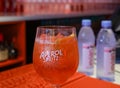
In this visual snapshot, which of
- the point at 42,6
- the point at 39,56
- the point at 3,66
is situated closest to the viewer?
the point at 39,56

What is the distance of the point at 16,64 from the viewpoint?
5.82ft

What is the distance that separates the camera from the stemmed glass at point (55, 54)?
0.47m

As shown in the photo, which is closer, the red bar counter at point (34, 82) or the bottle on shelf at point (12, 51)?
the red bar counter at point (34, 82)

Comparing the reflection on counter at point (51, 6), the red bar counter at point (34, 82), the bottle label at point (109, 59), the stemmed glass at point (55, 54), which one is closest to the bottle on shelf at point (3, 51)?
the reflection on counter at point (51, 6)

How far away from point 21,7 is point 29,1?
9cm

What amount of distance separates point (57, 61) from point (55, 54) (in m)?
0.02

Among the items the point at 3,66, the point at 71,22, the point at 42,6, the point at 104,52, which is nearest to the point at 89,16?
the point at 71,22

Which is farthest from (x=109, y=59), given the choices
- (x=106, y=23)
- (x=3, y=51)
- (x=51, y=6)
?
(x=51, y=6)

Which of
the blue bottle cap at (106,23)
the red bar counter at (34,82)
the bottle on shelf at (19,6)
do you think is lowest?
the red bar counter at (34,82)

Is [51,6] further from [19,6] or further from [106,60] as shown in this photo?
[106,60]

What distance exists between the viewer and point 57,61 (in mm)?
471

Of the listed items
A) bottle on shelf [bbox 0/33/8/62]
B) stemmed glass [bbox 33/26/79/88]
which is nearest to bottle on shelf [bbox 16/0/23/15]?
bottle on shelf [bbox 0/33/8/62]

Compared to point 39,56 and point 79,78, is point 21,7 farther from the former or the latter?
point 39,56

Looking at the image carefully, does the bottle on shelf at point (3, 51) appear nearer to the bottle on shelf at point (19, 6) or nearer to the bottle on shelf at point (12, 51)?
the bottle on shelf at point (12, 51)
